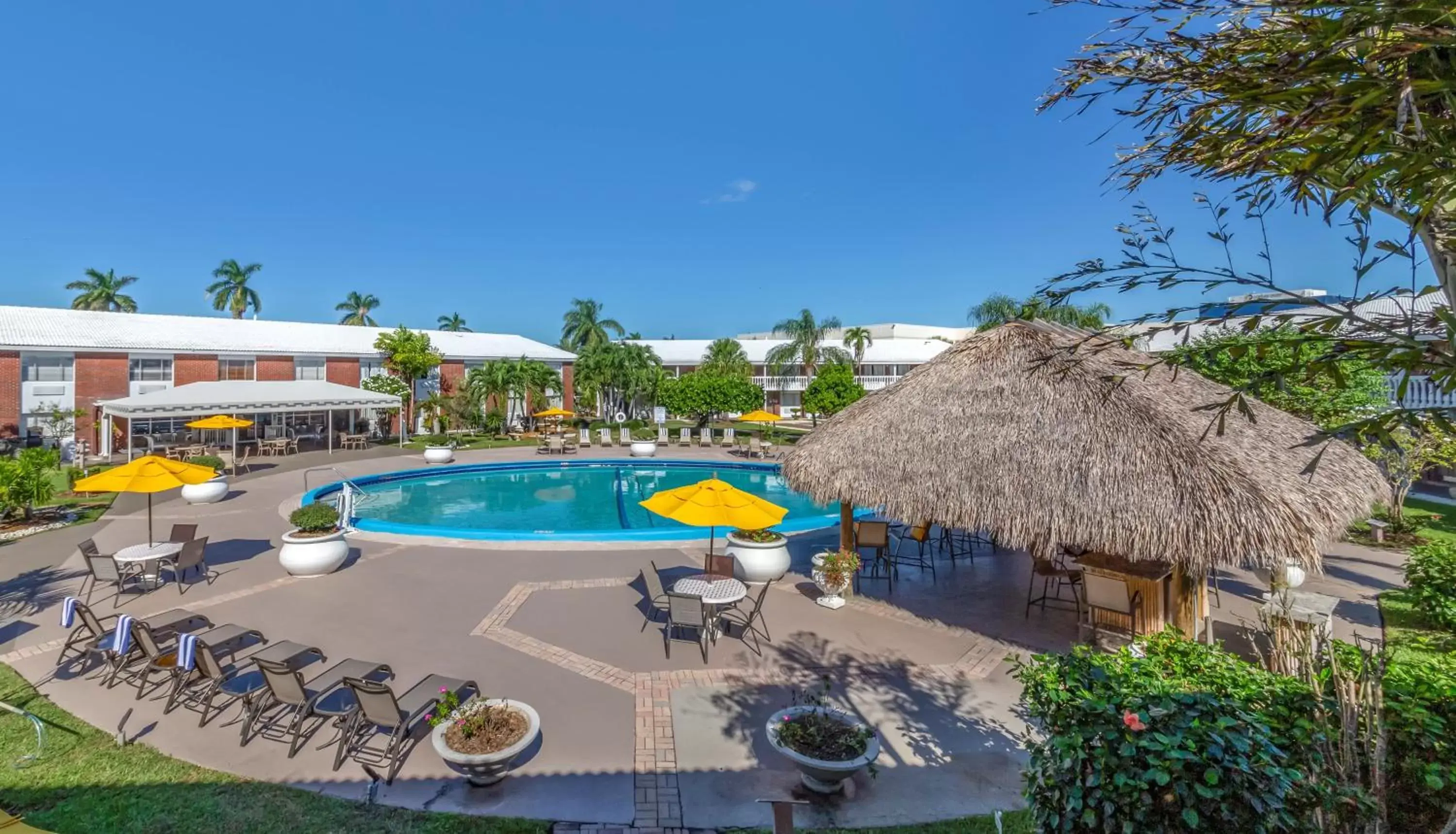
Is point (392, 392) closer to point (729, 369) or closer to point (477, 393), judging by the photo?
point (477, 393)

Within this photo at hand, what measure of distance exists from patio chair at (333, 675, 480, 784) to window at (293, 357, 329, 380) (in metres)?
33.3

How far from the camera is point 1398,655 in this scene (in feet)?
25.6

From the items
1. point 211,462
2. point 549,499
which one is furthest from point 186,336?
point 549,499

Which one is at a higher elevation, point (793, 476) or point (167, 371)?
point (167, 371)

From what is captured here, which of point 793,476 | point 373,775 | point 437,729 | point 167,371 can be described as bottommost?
point 373,775

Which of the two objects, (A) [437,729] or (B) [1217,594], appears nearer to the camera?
(A) [437,729]

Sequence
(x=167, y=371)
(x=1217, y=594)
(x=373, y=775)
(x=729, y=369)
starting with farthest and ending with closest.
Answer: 1. (x=729, y=369)
2. (x=167, y=371)
3. (x=1217, y=594)
4. (x=373, y=775)

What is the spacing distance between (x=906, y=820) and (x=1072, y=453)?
5199 millimetres

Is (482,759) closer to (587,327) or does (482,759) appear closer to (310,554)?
(310,554)

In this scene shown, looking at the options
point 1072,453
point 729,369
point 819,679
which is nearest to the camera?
point 819,679

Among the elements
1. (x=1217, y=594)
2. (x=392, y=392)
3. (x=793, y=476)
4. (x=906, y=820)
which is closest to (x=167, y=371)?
(x=392, y=392)

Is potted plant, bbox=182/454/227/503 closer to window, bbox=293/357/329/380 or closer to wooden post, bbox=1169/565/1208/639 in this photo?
window, bbox=293/357/329/380

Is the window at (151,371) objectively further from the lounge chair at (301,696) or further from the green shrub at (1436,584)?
the green shrub at (1436,584)

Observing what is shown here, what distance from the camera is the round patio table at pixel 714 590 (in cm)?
834
